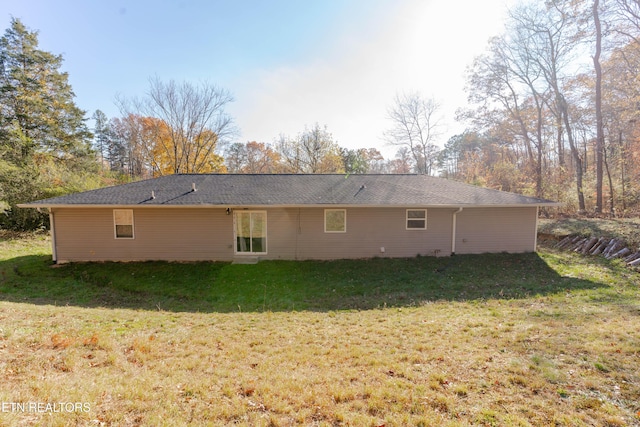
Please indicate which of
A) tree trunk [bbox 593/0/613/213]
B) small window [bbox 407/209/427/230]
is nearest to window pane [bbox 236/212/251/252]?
small window [bbox 407/209/427/230]

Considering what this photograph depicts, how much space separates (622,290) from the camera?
7.04 metres

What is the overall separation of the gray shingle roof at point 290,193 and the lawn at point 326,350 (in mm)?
2897

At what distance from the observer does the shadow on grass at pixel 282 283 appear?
704cm

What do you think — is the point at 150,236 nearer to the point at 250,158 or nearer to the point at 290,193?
the point at 290,193

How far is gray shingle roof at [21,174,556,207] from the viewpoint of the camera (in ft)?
32.9

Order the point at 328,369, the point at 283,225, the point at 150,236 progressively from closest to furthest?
the point at 328,369 < the point at 150,236 < the point at 283,225

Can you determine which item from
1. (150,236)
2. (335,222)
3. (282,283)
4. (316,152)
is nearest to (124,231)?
(150,236)

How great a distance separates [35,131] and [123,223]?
1443cm

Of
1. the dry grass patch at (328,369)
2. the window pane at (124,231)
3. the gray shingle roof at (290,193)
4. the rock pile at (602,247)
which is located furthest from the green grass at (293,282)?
the gray shingle roof at (290,193)

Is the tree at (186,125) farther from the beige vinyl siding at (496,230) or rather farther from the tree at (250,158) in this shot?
the beige vinyl siding at (496,230)

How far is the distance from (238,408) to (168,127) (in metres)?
29.3

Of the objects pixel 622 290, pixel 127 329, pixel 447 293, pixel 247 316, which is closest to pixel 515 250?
pixel 622 290

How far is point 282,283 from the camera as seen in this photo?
27.6ft

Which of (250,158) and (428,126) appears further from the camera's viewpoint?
(250,158)
